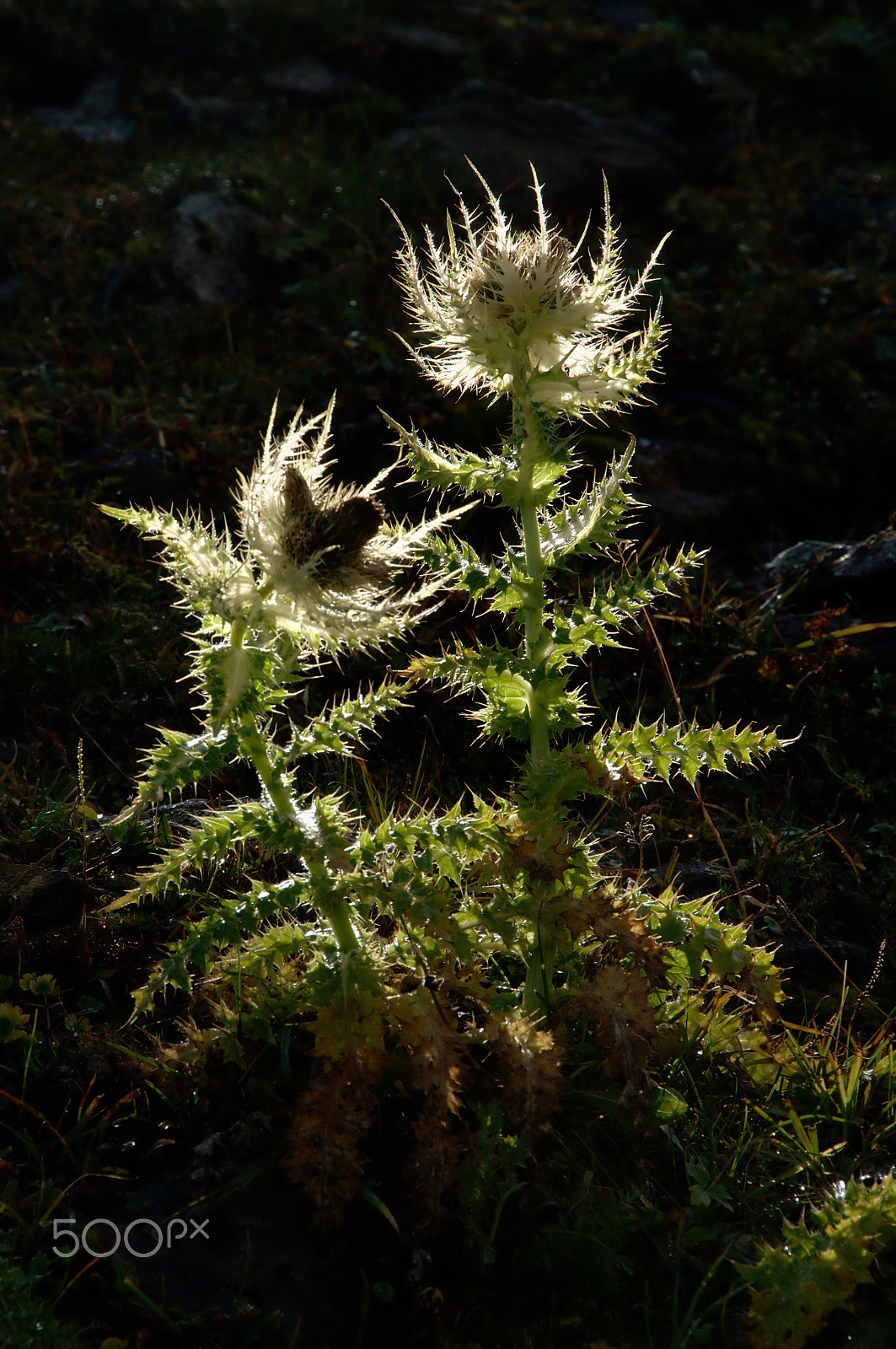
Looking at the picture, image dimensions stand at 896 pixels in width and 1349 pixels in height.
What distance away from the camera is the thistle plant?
2246 mm

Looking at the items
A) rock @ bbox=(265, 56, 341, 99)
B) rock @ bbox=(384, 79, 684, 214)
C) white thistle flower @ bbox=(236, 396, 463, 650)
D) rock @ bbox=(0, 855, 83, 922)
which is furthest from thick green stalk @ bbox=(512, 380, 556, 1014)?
rock @ bbox=(265, 56, 341, 99)

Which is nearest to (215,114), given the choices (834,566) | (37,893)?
(834,566)

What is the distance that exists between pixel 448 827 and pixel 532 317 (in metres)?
1.36

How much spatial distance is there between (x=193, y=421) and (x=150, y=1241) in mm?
4418

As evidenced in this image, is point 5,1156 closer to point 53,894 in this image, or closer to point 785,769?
point 53,894

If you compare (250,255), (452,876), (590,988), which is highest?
(250,255)

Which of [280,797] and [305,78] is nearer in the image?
[280,797]

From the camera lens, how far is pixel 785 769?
420cm

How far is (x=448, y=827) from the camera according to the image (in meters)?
2.42

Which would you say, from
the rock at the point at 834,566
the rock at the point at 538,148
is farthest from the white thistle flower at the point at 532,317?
the rock at the point at 538,148

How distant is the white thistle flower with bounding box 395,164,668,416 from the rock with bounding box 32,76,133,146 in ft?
26.4

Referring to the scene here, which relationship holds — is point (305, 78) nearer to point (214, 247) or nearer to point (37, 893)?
point (214, 247)

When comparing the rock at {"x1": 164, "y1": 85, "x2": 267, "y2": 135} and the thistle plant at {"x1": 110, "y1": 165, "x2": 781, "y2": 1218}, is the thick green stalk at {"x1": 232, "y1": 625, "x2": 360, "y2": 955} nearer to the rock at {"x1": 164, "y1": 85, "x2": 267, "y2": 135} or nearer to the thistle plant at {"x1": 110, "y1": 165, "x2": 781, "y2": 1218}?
the thistle plant at {"x1": 110, "y1": 165, "x2": 781, "y2": 1218}

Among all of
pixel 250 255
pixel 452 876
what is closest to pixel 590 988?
pixel 452 876
